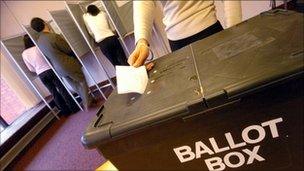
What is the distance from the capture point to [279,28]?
63cm

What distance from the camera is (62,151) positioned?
2.71m

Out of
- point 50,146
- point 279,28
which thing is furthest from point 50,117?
point 279,28

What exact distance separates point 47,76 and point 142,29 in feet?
9.31

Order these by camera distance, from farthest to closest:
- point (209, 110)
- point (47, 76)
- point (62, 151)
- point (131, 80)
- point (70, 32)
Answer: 1. point (47, 76)
2. point (70, 32)
3. point (62, 151)
4. point (131, 80)
5. point (209, 110)

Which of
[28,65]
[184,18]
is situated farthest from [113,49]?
[184,18]

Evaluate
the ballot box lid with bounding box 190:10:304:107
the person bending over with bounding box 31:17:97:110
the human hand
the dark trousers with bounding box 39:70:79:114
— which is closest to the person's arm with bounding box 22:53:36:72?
the dark trousers with bounding box 39:70:79:114

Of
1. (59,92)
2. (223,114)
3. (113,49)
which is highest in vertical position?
(223,114)

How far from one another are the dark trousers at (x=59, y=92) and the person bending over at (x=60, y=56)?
0.20m

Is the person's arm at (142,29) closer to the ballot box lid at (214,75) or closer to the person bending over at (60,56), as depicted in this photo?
the ballot box lid at (214,75)

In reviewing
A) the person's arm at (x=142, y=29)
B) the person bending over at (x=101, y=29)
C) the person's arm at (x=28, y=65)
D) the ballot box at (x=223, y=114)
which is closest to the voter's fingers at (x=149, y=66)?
the person's arm at (x=142, y=29)

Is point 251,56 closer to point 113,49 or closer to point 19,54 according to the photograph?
point 113,49

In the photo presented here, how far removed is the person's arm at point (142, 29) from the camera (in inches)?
33.8

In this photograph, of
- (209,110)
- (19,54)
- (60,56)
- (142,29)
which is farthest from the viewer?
(19,54)

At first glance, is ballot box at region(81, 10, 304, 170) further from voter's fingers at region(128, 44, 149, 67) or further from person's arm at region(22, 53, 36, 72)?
person's arm at region(22, 53, 36, 72)
